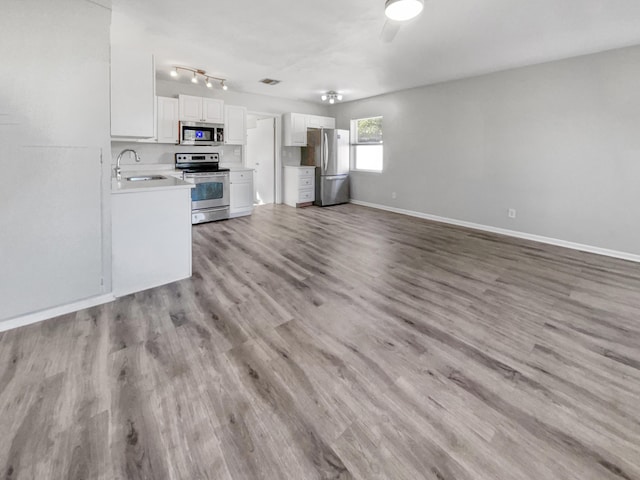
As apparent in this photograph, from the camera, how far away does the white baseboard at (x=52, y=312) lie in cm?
221

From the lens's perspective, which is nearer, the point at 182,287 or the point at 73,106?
the point at 73,106

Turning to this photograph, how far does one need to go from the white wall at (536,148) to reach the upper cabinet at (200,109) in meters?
3.48

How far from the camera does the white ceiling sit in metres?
2.82

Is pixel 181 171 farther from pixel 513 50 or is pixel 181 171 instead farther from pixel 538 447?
pixel 538 447

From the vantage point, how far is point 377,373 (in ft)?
5.93

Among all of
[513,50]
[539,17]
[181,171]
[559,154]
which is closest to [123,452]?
[539,17]

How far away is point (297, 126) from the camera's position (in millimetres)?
7121

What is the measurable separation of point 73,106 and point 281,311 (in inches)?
87.0

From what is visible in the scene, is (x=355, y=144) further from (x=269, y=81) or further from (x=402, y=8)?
(x=402, y=8)

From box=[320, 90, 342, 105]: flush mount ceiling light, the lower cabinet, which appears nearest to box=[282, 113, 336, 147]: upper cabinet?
box=[320, 90, 342, 105]: flush mount ceiling light

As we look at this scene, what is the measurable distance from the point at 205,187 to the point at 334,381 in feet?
15.2

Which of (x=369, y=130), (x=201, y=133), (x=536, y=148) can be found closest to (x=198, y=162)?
(x=201, y=133)

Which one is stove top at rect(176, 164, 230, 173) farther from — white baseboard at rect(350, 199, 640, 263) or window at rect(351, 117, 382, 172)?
white baseboard at rect(350, 199, 640, 263)

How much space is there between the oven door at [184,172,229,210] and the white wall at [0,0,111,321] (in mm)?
2869
